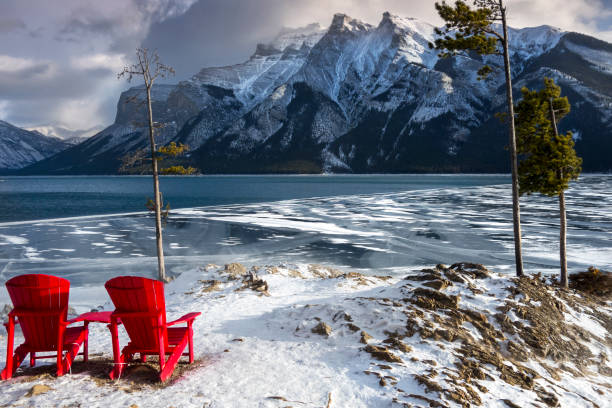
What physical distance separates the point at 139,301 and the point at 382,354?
3.97 meters

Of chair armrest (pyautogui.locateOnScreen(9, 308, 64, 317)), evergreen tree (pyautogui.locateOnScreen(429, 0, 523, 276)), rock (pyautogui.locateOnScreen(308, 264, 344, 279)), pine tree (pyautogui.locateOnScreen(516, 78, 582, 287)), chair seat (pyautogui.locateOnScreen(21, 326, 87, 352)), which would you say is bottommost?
rock (pyautogui.locateOnScreen(308, 264, 344, 279))

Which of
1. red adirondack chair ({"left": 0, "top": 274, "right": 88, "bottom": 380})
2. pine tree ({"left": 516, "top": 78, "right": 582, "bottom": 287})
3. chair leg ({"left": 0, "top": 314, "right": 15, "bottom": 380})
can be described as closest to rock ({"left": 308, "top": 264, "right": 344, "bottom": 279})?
pine tree ({"left": 516, "top": 78, "right": 582, "bottom": 287})

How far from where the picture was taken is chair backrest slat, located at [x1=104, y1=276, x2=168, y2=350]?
5.11 m

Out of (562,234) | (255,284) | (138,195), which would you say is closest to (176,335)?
(255,284)

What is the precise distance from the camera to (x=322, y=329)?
764cm

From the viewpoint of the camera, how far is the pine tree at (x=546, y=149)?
14.5m

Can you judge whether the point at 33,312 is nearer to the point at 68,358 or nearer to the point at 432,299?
the point at 68,358

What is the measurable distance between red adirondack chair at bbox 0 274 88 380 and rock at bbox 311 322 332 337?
161 inches

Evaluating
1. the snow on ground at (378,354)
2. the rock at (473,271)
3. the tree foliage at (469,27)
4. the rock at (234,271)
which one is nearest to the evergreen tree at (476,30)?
the tree foliage at (469,27)

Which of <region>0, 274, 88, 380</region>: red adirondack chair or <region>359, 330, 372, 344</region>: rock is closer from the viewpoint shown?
<region>0, 274, 88, 380</region>: red adirondack chair

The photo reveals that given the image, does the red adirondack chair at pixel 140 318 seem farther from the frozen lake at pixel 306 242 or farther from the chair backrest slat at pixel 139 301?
the frozen lake at pixel 306 242

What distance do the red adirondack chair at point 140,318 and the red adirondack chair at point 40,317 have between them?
29.0 inches

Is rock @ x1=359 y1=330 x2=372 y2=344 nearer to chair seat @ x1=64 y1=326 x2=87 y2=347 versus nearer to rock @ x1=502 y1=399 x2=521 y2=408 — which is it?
rock @ x1=502 y1=399 x2=521 y2=408

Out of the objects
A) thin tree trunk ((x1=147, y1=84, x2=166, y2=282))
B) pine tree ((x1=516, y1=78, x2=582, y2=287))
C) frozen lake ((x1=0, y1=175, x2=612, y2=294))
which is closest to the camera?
pine tree ((x1=516, y1=78, x2=582, y2=287))
